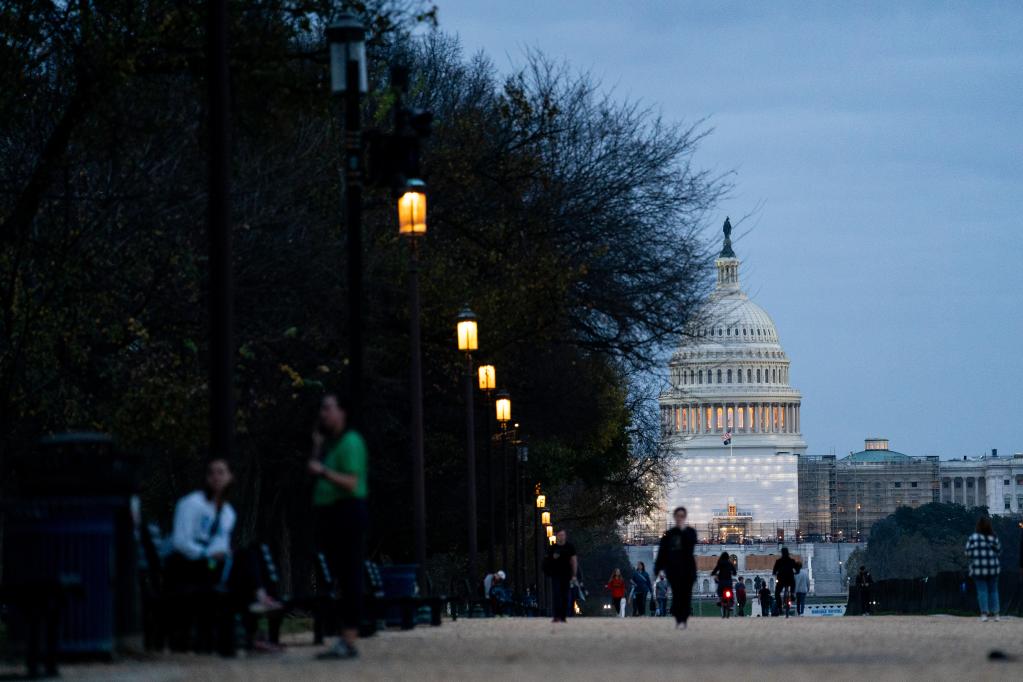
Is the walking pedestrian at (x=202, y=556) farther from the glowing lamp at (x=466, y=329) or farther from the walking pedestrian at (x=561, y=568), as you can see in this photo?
the glowing lamp at (x=466, y=329)

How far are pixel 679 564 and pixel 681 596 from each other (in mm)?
459

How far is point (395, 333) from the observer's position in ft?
127

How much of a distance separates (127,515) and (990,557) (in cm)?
2204

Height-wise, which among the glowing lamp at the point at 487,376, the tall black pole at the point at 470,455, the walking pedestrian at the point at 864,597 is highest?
the glowing lamp at the point at 487,376

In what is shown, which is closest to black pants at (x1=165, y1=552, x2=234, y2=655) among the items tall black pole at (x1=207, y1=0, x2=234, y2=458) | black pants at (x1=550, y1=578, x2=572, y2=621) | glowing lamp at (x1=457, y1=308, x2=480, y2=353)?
tall black pole at (x1=207, y1=0, x2=234, y2=458)

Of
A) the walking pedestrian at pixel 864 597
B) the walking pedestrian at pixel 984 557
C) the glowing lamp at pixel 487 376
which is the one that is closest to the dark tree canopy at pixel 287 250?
the glowing lamp at pixel 487 376

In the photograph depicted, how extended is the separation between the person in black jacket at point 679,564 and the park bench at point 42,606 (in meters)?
14.7

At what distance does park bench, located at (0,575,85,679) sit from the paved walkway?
247 millimetres

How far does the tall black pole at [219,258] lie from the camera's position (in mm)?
17938

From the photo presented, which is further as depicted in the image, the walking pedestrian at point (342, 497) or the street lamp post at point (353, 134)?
the street lamp post at point (353, 134)

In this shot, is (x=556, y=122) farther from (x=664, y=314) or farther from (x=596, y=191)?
(x=664, y=314)

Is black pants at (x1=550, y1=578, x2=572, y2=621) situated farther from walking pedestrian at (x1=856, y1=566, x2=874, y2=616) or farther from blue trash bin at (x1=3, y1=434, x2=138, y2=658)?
walking pedestrian at (x1=856, y1=566, x2=874, y2=616)

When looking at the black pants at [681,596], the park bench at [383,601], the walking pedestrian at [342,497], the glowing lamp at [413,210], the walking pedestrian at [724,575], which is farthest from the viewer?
the walking pedestrian at [724,575]

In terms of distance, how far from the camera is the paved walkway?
14.6 meters
